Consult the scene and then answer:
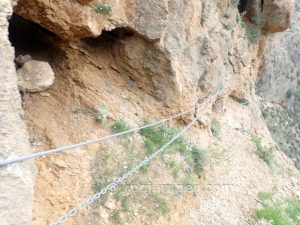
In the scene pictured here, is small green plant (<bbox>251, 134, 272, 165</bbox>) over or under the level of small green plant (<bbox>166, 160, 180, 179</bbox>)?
under

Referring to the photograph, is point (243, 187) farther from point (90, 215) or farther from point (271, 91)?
point (271, 91)

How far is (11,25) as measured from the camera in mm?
5387

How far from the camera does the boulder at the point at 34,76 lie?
458cm

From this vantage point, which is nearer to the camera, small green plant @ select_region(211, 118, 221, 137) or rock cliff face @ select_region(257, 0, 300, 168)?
small green plant @ select_region(211, 118, 221, 137)

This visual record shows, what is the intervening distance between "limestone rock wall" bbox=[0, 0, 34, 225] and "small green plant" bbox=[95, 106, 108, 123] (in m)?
2.39

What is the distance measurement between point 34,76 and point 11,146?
2165 millimetres

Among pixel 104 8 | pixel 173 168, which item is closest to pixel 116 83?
pixel 104 8

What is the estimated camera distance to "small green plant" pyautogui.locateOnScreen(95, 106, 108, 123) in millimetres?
5250

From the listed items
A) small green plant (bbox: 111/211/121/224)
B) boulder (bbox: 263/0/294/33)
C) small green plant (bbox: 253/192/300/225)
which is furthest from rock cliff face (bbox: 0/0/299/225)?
boulder (bbox: 263/0/294/33)

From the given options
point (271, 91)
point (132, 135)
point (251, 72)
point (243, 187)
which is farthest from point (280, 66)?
point (132, 135)

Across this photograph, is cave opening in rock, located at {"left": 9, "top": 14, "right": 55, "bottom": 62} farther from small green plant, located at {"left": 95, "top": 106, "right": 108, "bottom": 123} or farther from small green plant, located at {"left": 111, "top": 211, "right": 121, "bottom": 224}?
small green plant, located at {"left": 111, "top": 211, "right": 121, "bottom": 224}

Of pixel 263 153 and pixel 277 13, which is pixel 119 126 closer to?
pixel 263 153

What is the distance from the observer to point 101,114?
17.3 ft

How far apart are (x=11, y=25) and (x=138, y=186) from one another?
9.31 feet
